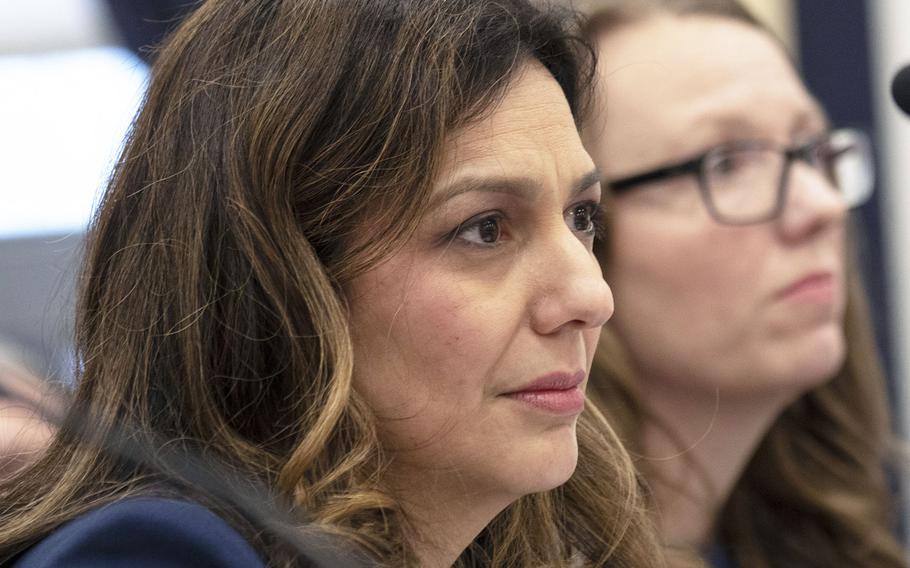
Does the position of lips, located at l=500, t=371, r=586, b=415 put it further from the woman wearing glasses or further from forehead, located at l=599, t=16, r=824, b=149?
forehead, located at l=599, t=16, r=824, b=149

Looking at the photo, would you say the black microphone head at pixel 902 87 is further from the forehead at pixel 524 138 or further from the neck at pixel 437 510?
the neck at pixel 437 510

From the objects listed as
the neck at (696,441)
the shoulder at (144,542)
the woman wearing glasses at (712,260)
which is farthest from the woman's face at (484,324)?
the neck at (696,441)

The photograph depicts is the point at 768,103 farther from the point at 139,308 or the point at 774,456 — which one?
the point at 139,308

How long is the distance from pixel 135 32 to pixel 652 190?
4.09 ft

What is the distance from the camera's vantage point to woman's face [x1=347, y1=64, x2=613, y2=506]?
3.83 feet

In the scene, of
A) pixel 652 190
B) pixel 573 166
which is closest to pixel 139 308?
pixel 573 166

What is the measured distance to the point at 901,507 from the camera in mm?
2365

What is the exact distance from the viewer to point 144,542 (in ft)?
3.40

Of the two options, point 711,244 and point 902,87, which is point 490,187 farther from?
point 711,244

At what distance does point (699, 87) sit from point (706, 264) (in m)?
0.28

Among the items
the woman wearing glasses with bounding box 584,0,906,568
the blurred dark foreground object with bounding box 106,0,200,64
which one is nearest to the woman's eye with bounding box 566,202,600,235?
the woman wearing glasses with bounding box 584,0,906,568

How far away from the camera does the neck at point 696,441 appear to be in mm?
2057

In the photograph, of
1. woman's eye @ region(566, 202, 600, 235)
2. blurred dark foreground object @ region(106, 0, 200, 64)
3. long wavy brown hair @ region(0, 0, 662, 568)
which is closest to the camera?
long wavy brown hair @ region(0, 0, 662, 568)

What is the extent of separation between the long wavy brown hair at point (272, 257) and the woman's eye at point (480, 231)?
5 cm
